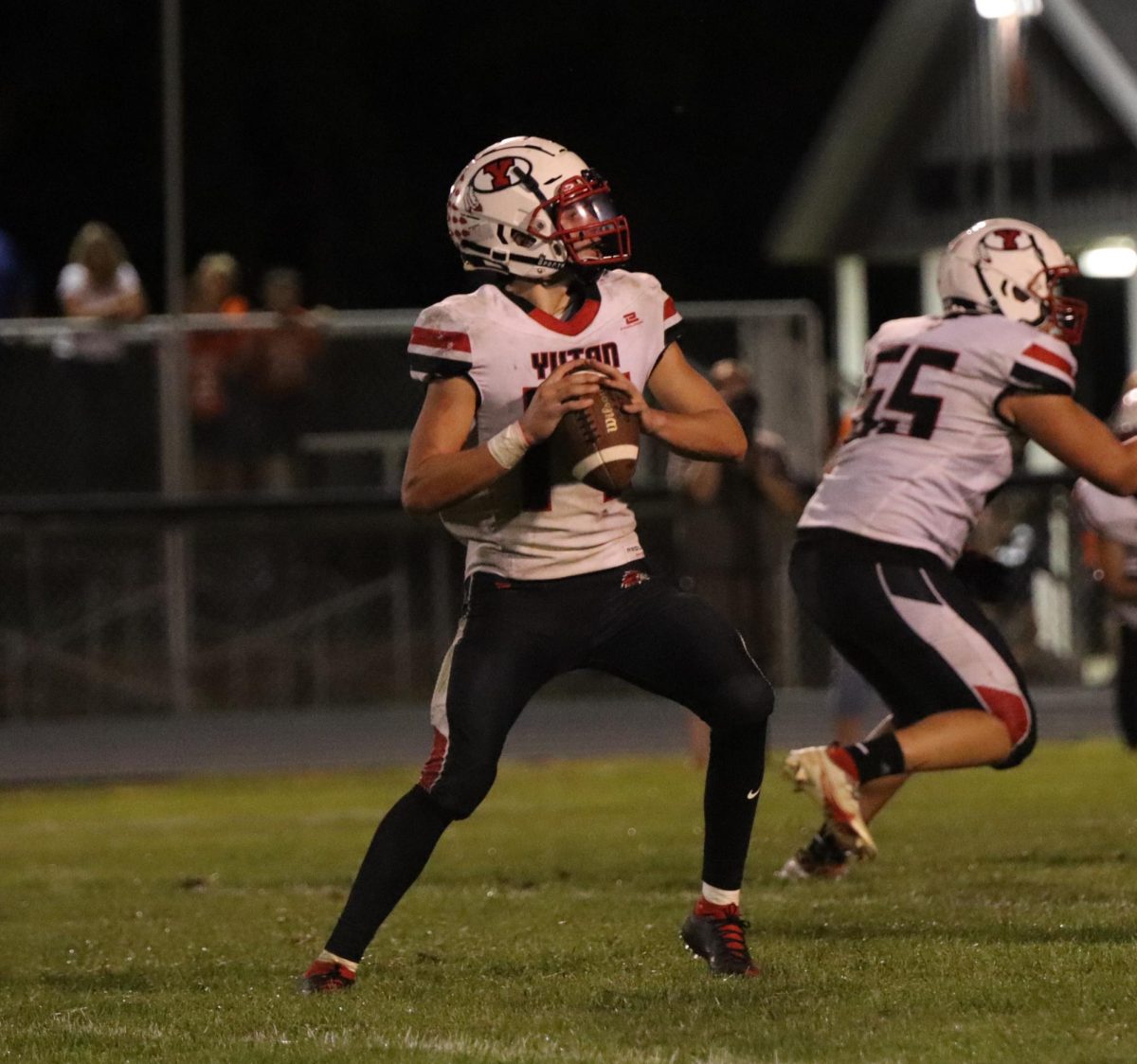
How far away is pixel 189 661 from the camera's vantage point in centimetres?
1409

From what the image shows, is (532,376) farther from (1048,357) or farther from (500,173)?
(1048,357)

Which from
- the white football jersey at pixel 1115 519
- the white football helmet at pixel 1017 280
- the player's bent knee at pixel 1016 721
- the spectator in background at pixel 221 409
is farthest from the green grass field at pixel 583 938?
the spectator in background at pixel 221 409

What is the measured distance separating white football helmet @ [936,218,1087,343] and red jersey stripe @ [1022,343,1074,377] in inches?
8.6

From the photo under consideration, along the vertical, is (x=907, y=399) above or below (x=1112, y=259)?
below

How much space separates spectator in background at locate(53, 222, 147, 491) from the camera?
14.1 m

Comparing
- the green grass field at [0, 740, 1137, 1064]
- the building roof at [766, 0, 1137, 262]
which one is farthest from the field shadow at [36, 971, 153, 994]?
the building roof at [766, 0, 1137, 262]

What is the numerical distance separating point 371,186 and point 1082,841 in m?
17.8

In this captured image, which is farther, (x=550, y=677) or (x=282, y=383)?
(x=282, y=383)

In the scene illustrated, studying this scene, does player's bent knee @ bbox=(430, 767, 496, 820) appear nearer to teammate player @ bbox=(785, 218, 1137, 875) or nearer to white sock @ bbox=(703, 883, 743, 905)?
white sock @ bbox=(703, 883, 743, 905)

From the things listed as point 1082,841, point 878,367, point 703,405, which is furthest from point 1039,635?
point 703,405

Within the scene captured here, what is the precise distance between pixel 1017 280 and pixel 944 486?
58 cm

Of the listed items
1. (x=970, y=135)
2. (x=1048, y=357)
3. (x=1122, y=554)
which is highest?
(x=970, y=135)

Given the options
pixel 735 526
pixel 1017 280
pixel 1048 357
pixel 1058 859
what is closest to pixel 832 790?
pixel 1048 357

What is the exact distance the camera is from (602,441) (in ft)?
17.5
